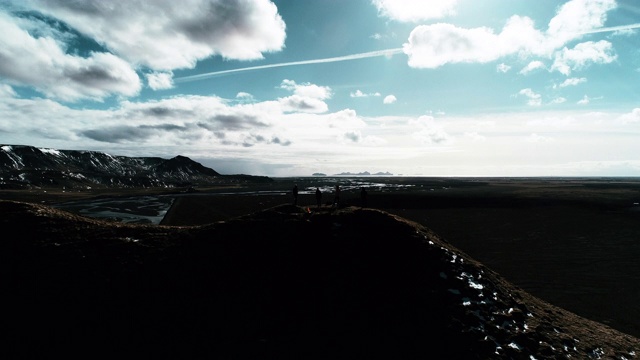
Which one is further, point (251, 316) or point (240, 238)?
point (240, 238)

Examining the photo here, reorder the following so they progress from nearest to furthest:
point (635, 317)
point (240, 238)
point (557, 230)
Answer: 1. point (240, 238)
2. point (635, 317)
3. point (557, 230)

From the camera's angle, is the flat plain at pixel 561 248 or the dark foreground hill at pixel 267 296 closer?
the dark foreground hill at pixel 267 296

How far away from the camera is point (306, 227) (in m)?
21.1

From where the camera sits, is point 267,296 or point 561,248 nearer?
point 267,296

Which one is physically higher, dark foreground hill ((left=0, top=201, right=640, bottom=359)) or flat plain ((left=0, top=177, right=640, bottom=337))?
dark foreground hill ((left=0, top=201, right=640, bottom=359))

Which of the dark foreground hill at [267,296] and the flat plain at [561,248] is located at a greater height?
the dark foreground hill at [267,296]

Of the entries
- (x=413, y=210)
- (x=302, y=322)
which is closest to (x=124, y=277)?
(x=302, y=322)

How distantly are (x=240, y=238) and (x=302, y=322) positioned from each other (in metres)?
6.84

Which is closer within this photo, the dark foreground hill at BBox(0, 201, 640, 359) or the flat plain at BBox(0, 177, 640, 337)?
the dark foreground hill at BBox(0, 201, 640, 359)

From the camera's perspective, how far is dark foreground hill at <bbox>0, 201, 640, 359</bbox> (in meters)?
14.8

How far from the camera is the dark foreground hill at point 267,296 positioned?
14836mm

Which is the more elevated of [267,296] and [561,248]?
[267,296]

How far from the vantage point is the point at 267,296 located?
17391 mm

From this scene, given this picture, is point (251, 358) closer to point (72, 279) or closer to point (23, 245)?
point (72, 279)
